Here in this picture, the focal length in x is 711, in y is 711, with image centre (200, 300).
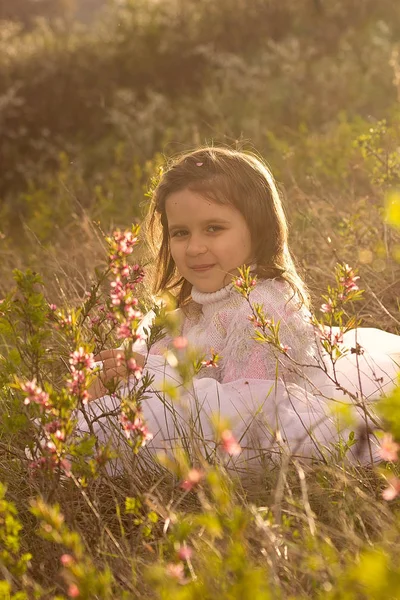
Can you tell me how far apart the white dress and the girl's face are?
94 mm

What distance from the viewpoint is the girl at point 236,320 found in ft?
8.22

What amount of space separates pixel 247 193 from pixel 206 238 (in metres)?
0.30

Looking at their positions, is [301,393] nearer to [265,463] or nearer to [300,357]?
[300,357]

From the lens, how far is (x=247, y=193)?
3033 mm

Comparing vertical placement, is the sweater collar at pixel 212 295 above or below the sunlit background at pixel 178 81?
below

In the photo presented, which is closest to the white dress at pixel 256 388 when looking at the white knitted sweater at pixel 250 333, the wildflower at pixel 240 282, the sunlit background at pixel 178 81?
the white knitted sweater at pixel 250 333

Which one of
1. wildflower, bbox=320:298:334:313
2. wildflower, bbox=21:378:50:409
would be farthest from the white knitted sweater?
wildflower, bbox=21:378:50:409

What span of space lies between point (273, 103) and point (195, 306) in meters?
6.52

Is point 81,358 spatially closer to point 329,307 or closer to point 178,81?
point 329,307

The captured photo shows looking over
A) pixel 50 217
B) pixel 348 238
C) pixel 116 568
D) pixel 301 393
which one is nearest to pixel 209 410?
pixel 301 393

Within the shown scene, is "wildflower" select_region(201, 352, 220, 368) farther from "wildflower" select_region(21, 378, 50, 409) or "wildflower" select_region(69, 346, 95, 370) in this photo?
"wildflower" select_region(21, 378, 50, 409)

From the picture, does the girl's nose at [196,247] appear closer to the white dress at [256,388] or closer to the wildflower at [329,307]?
the white dress at [256,388]

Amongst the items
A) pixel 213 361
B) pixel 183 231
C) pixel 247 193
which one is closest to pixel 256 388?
pixel 213 361

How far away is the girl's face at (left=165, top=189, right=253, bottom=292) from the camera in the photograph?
290 centimetres
